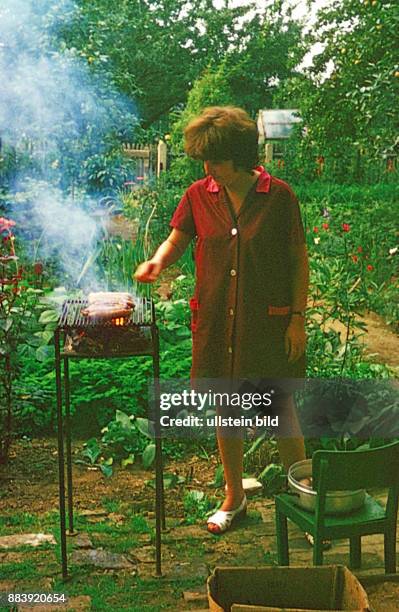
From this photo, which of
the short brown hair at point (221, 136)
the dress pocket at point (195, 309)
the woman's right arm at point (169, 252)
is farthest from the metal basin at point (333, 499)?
the short brown hair at point (221, 136)

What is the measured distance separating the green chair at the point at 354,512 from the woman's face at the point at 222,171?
101cm

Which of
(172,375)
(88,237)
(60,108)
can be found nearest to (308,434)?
(172,375)

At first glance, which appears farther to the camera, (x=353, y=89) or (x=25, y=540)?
(x=353, y=89)

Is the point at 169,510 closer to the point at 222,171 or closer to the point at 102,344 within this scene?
the point at 102,344

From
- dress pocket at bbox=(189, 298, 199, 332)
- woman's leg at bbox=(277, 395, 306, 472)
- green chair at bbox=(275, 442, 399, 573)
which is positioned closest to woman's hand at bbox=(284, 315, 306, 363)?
woman's leg at bbox=(277, 395, 306, 472)

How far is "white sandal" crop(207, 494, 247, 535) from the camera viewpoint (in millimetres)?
3229

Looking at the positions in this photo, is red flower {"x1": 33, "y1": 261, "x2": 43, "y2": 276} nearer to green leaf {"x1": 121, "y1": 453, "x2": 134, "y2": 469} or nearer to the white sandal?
green leaf {"x1": 121, "y1": 453, "x2": 134, "y2": 469}

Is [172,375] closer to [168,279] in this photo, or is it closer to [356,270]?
[168,279]

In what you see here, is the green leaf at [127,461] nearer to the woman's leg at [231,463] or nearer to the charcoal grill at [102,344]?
the woman's leg at [231,463]

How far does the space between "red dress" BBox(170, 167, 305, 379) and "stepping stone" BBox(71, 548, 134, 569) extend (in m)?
0.70

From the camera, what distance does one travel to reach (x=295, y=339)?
3.21 m

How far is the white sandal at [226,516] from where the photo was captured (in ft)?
10.6

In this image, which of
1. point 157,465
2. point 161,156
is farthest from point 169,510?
point 161,156

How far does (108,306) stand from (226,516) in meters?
0.92
